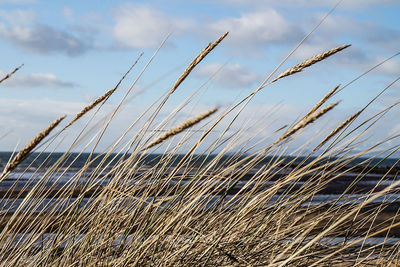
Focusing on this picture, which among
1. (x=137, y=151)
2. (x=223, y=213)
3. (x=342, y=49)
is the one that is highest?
(x=342, y=49)

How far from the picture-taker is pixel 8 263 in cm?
212

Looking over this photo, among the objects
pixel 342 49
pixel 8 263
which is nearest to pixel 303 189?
Result: pixel 342 49

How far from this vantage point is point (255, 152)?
2318 millimetres

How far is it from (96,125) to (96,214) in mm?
411

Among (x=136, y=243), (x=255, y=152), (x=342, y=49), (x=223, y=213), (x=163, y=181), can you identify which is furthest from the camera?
(x=223, y=213)

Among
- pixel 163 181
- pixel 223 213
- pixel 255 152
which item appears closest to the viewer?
pixel 163 181

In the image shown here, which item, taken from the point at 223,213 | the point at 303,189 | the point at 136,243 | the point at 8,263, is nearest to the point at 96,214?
the point at 136,243

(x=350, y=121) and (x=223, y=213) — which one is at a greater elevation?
(x=350, y=121)

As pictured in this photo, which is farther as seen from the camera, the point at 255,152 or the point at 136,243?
the point at 255,152

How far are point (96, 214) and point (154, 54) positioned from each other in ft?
2.44

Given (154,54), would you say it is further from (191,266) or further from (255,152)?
(191,266)

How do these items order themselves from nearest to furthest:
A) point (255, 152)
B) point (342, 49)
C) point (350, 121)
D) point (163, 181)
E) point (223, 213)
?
1. point (342, 49)
2. point (350, 121)
3. point (163, 181)
4. point (255, 152)
5. point (223, 213)

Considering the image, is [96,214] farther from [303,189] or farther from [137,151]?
[303,189]

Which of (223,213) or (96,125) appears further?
(223,213)
